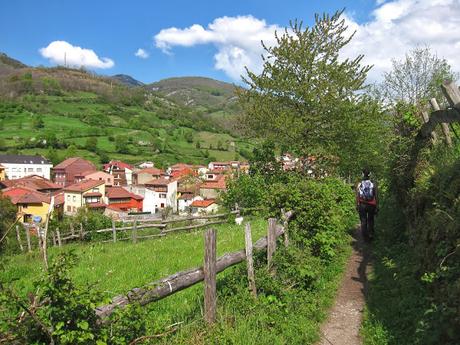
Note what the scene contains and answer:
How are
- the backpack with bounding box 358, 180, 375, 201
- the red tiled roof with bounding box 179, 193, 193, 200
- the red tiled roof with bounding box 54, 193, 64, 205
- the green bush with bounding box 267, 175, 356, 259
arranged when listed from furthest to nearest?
the red tiled roof with bounding box 179, 193, 193, 200 → the red tiled roof with bounding box 54, 193, 64, 205 → the backpack with bounding box 358, 180, 375, 201 → the green bush with bounding box 267, 175, 356, 259

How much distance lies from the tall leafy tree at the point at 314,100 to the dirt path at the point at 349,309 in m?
8.57

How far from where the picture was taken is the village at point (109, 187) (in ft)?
244

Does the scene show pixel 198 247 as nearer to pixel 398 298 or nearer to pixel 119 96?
pixel 398 298

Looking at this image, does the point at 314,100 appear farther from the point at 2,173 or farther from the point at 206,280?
the point at 2,173

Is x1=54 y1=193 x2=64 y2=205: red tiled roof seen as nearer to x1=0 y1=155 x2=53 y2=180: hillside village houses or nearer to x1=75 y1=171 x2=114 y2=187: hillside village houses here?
x1=75 y1=171 x2=114 y2=187: hillside village houses

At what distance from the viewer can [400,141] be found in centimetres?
1086

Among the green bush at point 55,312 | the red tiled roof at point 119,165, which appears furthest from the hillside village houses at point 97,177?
the green bush at point 55,312

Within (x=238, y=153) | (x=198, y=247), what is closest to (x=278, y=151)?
(x=198, y=247)

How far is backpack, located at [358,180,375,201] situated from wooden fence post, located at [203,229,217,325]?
297 inches

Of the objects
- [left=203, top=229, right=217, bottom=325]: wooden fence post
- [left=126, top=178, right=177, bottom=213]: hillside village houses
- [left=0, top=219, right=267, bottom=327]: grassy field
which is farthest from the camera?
[left=126, top=178, right=177, bottom=213]: hillside village houses

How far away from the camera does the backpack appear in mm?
11281

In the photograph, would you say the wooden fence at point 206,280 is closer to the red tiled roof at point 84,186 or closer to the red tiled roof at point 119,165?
the red tiled roof at point 84,186

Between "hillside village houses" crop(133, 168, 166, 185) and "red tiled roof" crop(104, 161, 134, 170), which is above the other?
"red tiled roof" crop(104, 161, 134, 170)

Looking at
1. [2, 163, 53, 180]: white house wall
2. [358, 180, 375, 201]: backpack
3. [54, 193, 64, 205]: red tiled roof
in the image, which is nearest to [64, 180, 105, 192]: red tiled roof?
[54, 193, 64, 205]: red tiled roof
